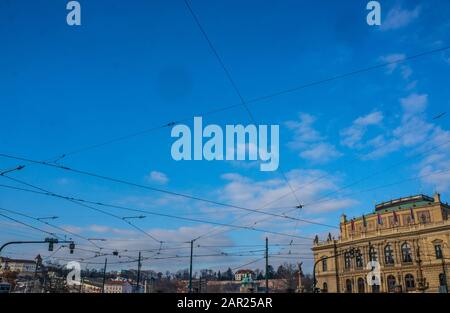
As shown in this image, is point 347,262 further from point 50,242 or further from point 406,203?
point 50,242

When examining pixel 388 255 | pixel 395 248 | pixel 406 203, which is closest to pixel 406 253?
pixel 395 248

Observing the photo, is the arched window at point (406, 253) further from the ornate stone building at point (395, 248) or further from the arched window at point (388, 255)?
the arched window at point (388, 255)

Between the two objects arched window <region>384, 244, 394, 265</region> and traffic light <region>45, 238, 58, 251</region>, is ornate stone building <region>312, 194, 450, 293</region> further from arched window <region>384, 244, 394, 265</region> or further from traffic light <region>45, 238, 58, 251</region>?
traffic light <region>45, 238, 58, 251</region>

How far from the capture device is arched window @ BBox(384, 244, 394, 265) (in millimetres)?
69938

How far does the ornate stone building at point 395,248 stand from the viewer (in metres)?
62.8

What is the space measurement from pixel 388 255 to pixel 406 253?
11.5 feet

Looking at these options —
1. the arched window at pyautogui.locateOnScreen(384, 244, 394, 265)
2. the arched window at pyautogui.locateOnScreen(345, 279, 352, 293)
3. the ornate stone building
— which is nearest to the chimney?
the ornate stone building

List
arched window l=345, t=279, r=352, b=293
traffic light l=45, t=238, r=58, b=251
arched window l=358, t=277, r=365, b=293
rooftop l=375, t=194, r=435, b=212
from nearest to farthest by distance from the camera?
traffic light l=45, t=238, r=58, b=251 < rooftop l=375, t=194, r=435, b=212 < arched window l=358, t=277, r=365, b=293 < arched window l=345, t=279, r=352, b=293
